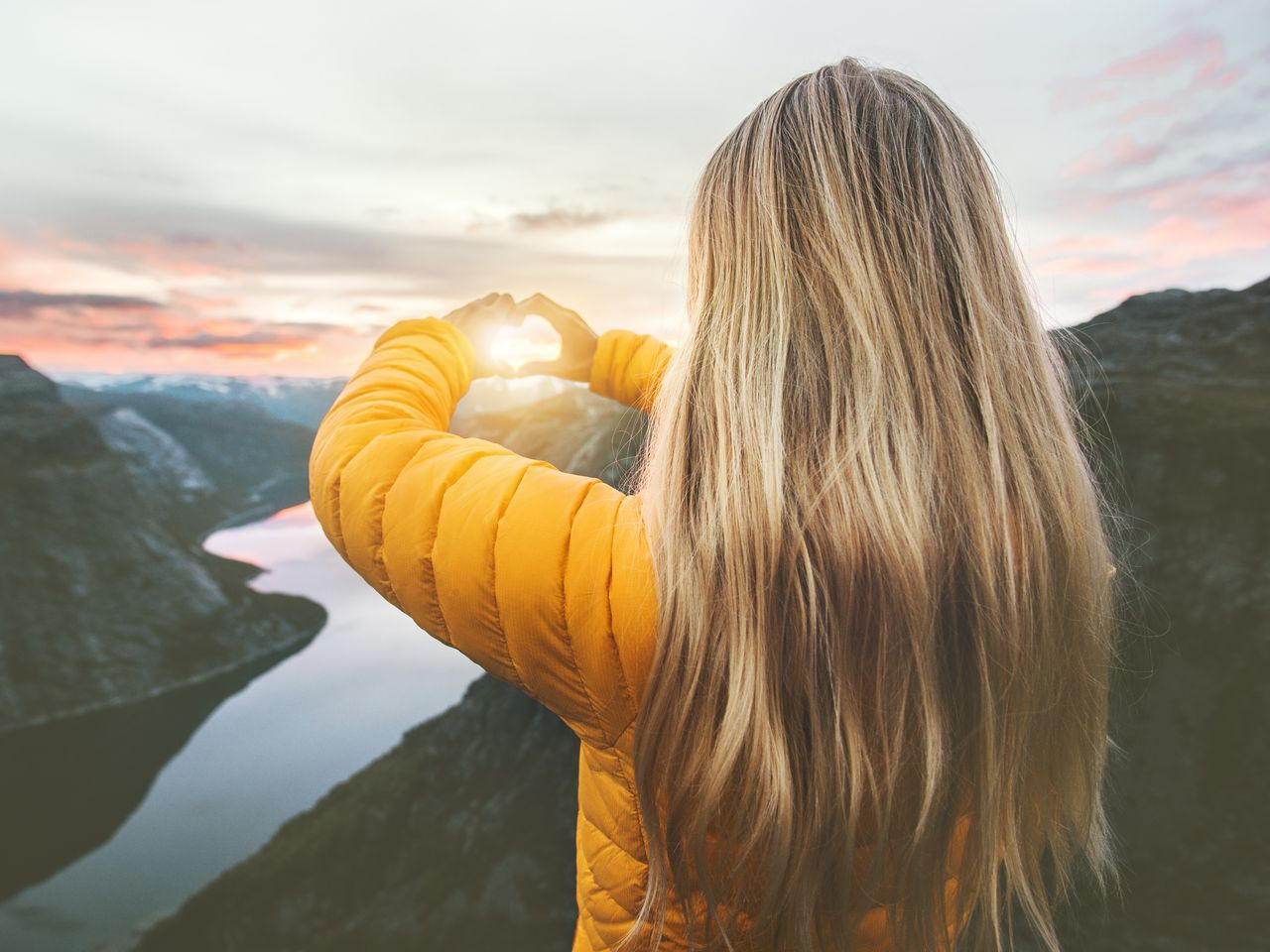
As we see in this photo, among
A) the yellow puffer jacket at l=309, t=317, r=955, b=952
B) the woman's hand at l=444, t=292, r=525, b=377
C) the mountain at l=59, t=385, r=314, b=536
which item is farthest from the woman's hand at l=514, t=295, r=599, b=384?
the mountain at l=59, t=385, r=314, b=536

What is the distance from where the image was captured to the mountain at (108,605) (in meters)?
2.97

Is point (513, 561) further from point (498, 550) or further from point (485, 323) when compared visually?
point (485, 323)

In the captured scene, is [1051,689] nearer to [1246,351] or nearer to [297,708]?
[1246,351]

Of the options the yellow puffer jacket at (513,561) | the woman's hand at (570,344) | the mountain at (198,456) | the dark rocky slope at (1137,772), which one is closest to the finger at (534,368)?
the woman's hand at (570,344)

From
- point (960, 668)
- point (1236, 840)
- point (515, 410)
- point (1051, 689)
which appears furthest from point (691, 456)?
point (515, 410)

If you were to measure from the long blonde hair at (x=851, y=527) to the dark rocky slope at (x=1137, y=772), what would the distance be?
0.35 meters

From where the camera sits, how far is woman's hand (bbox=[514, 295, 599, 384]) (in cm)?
104

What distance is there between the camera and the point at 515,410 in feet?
9.23

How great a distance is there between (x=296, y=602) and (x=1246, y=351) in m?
6.49

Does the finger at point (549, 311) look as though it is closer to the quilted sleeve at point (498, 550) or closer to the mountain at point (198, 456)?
the quilted sleeve at point (498, 550)

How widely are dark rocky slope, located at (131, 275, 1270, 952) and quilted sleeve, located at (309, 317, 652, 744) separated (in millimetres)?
335

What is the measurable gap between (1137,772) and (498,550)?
1745 millimetres

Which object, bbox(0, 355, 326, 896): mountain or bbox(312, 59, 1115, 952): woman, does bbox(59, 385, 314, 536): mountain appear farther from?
bbox(312, 59, 1115, 952): woman

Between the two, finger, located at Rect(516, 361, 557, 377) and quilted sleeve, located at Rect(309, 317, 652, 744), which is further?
finger, located at Rect(516, 361, 557, 377)
